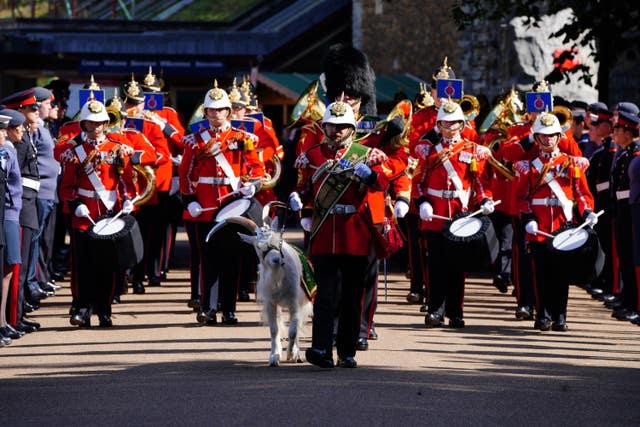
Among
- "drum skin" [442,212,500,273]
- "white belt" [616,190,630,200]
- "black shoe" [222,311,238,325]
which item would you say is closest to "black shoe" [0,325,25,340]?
"black shoe" [222,311,238,325]

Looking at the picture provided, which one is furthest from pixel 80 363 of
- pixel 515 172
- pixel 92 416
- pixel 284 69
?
pixel 284 69

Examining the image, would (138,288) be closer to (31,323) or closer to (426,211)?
(31,323)

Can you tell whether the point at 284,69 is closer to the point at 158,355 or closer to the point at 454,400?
the point at 158,355

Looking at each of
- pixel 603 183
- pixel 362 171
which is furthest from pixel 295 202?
pixel 603 183

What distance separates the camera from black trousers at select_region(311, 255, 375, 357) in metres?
11.2

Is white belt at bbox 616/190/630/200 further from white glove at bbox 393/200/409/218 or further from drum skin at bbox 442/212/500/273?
white glove at bbox 393/200/409/218

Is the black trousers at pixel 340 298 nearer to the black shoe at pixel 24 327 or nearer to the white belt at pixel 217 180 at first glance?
the white belt at pixel 217 180

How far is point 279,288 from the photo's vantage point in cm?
1170

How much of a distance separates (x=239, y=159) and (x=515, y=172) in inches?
98.2

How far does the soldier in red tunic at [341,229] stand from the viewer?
11219 mm

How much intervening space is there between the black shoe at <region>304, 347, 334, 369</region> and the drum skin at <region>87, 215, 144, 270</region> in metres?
3.17

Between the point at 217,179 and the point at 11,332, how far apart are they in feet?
7.71

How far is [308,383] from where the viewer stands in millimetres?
10516

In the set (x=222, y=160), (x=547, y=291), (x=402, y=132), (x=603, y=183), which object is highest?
(x=402, y=132)
